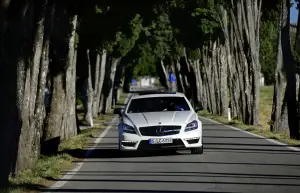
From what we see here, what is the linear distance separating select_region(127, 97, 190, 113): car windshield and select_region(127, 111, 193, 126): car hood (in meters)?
0.52

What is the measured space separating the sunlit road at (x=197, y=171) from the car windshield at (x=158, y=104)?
115 centimetres

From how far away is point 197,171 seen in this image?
14133mm

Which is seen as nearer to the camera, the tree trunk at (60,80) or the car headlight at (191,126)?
the car headlight at (191,126)

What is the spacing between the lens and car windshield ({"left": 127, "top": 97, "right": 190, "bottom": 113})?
1831 cm

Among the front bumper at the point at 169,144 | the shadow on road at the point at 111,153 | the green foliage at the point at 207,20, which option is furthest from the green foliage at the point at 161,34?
the front bumper at the point at 169,144

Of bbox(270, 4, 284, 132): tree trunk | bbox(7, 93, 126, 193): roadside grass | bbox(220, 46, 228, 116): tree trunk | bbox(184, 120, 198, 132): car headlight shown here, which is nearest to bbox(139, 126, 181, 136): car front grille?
bbox(184, 120, 198, 132): car headlight

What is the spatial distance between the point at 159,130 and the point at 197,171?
3059 millimetres

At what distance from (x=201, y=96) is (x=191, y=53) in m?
5.95

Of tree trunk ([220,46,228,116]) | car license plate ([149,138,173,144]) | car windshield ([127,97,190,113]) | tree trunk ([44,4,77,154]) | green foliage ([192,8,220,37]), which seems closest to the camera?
car license plate ([149,138,173,144])

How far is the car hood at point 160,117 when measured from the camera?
17.1 m

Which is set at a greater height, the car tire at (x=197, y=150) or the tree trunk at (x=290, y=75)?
the tree trunk at (x=290, y=75)

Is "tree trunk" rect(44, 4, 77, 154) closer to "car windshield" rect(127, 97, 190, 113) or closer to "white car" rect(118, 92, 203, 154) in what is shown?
"car windshield" rect(127, 97, 190, 113)

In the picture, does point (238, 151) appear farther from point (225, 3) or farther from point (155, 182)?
point (225, 3)

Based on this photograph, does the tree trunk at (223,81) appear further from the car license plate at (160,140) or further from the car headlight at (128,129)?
the car license plate at (160,140)
